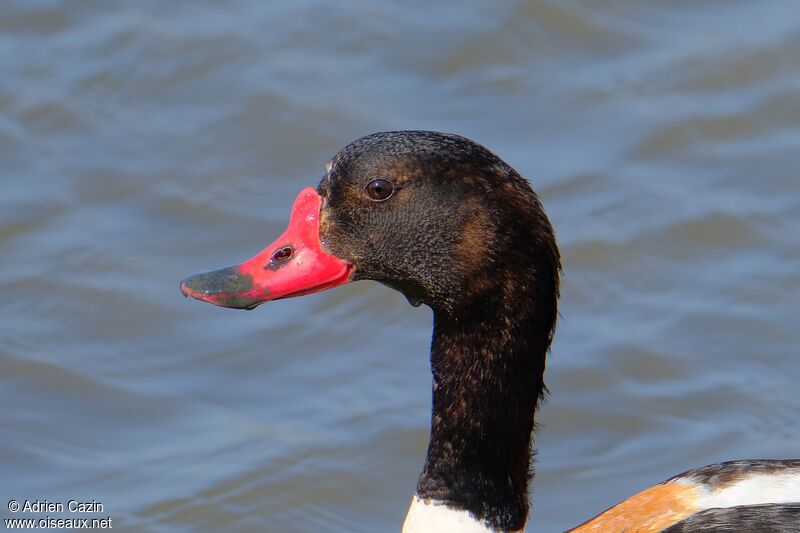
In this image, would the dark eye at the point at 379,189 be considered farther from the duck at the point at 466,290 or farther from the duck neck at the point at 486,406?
the duck neck at the point at 486,406

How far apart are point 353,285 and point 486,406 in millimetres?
2806

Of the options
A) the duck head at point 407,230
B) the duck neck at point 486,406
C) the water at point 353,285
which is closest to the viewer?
the duck head at point 407,230

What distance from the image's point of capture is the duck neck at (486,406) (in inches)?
188

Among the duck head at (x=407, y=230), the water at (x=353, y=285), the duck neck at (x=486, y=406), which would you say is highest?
the water at (x=353, y=285)

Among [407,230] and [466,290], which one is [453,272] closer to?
[466,290]

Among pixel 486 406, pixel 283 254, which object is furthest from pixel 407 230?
pixel 486 406

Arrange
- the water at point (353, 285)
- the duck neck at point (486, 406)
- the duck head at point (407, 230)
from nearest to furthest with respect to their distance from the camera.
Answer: the duck head at point (407, 230), the duck neck at point (486, 406), the water at point (353, 285)

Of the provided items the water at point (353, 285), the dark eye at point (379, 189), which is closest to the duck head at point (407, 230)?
the dark eye at point (379, 189)

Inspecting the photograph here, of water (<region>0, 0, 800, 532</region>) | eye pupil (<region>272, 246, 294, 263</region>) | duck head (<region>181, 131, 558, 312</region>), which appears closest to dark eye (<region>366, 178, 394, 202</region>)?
duck head (<region>181, 131, 558, 312</region>)

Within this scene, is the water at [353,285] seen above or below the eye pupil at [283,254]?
above

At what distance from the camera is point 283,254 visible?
192 inches

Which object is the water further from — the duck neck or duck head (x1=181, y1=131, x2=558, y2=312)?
duck head (x1=181, y1=131, x2=558, y2=312)

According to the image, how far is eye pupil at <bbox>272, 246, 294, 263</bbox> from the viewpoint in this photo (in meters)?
4.87

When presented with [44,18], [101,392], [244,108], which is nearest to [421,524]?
[101,392]
